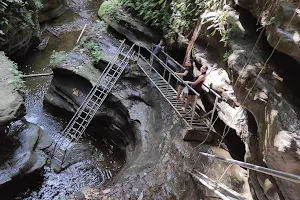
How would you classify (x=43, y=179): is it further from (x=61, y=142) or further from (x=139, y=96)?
(x=139, y=96)

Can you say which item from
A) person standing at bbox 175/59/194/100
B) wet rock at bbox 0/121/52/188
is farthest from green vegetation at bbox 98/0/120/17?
wet rock at bbox 0/121/52/188

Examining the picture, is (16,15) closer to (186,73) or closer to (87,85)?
(87,85)

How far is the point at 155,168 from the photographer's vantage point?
8.16 meters

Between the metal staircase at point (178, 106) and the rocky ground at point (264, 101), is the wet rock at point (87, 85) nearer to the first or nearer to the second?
the metal staircase at point (178, 106)

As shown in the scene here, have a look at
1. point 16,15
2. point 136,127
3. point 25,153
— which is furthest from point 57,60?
point 136,127

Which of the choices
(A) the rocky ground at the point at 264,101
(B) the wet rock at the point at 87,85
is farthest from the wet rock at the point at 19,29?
(A) the rocky ground at the point at 264,101

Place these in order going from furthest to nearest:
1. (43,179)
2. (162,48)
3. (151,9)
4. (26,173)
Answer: (151,9) < (162,48) < (43,179) < (26,173)

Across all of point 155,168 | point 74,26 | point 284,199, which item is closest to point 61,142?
point 155,168

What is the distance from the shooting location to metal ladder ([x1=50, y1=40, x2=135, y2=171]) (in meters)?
10.7

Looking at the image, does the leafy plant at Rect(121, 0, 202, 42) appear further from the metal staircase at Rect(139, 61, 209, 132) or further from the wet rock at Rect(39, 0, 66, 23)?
the wet rock at Rect(39, 0, 66, 23)

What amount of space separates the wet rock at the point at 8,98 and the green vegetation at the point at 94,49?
3190mm

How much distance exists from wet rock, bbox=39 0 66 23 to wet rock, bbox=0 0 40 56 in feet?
11.5

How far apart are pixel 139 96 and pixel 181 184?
14.3ft

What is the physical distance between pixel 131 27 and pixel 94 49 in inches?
72.8
